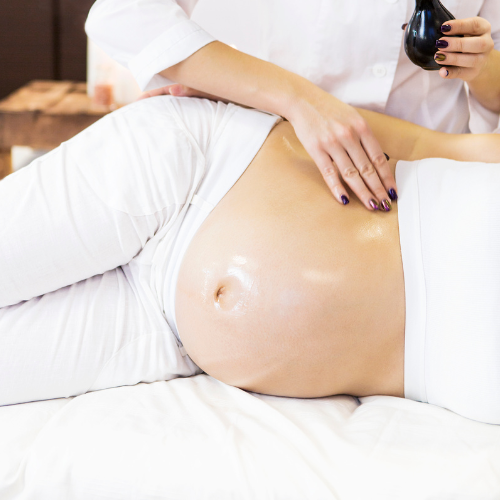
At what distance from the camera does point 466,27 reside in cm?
83

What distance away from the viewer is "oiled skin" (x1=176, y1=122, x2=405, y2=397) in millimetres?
733

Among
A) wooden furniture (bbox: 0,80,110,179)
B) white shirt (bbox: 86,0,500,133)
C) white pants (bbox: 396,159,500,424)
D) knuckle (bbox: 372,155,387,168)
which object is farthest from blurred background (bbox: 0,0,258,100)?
white pants (bbox: 396,159,500,424)

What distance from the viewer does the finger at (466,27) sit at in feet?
2.62

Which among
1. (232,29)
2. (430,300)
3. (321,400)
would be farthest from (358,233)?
(232,29)

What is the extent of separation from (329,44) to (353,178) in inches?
13.7

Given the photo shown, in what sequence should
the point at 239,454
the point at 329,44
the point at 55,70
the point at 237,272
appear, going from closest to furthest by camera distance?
the point at 239,454
the point at 237,272
the point at 329,44
the point at 55,70

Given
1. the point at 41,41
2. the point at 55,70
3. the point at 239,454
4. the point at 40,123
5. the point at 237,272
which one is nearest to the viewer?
the point at 239,454

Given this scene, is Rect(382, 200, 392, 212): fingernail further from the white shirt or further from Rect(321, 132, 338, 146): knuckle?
the white shirt

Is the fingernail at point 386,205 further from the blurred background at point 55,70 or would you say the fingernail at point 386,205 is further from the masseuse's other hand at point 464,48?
the blurred background at point 55,70

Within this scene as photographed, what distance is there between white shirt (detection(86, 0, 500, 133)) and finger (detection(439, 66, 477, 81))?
0.55 ft

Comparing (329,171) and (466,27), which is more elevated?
(466,27)

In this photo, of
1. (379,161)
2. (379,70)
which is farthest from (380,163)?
(379,70)

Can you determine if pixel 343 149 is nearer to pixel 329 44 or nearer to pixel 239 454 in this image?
pixel 329 44

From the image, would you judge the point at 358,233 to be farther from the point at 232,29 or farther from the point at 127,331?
the point at 232,29
